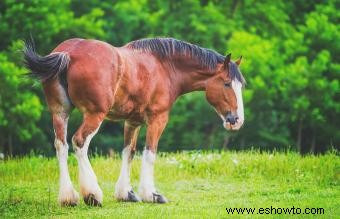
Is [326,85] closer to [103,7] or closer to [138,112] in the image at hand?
[103,7]

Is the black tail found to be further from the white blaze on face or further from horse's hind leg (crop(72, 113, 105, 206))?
the white blaze on face

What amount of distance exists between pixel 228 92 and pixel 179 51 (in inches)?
39.5

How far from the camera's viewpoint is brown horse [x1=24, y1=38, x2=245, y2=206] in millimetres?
9922

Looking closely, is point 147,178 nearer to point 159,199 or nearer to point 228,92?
point 159,199

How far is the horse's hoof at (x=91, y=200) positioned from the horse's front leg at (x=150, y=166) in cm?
100

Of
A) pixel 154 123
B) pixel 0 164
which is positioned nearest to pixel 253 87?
pixel 0 164

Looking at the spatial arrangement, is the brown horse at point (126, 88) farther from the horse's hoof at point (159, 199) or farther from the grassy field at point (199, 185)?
the grassy field at point (199, 185)

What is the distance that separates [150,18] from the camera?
151ft

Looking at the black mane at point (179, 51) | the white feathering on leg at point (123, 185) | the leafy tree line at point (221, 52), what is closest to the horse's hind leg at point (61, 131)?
the white feathering on leg at point (123, 185)

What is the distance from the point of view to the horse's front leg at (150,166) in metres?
10.8

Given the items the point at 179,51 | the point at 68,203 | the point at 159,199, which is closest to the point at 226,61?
the point at 179,51

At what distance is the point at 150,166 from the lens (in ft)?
35.8


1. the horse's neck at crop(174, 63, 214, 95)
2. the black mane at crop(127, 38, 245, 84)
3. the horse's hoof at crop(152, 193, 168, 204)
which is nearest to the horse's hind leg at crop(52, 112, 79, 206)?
the horse's hoof at crop(152, 193, 168, 204)

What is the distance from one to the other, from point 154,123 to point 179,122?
108 feet
